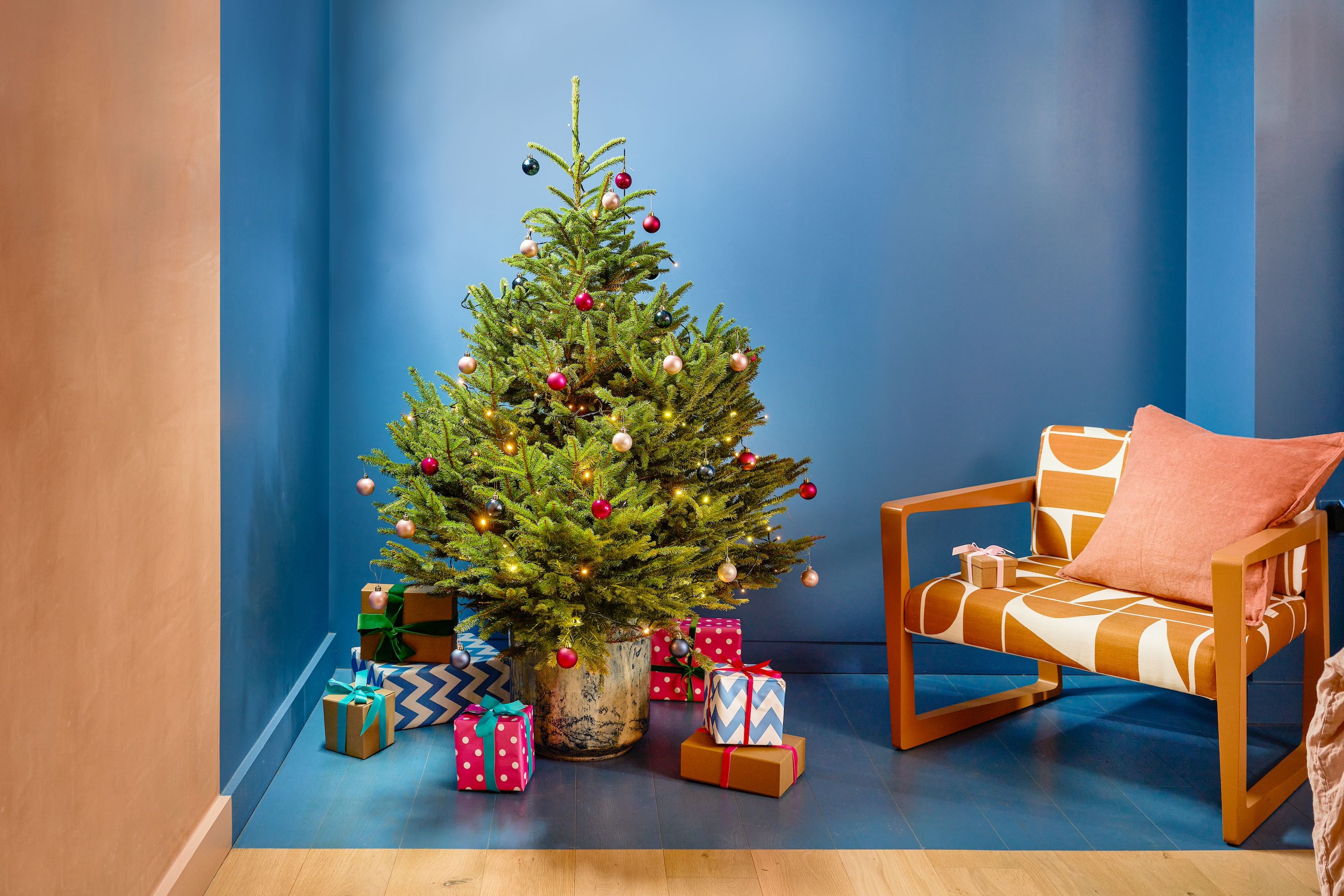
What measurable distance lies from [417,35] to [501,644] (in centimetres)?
185

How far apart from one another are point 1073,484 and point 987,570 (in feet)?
1.69

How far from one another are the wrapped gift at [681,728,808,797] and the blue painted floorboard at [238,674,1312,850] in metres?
0.03

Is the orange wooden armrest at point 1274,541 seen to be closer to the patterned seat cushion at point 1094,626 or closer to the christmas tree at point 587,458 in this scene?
the patterned seat cushion at point 1094,626

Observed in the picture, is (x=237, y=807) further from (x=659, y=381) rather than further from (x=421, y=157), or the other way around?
(x=421, y=157)

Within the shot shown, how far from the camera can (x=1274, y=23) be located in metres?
2.63

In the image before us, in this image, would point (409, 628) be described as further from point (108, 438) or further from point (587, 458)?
point (108, 438)

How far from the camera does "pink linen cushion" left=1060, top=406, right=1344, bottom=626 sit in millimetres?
2170

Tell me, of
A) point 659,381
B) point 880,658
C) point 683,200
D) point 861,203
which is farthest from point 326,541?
point 861,203

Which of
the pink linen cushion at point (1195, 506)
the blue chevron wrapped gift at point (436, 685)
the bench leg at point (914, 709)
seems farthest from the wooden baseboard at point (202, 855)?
the pink linen cushion at point (1195, 506)

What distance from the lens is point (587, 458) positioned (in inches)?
79.9

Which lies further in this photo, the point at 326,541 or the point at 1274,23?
the point at 326,541

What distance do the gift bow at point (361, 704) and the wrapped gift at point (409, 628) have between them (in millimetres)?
113

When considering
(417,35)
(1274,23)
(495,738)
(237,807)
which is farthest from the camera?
(417,35)

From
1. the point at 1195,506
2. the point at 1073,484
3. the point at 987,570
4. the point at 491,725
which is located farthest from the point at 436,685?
the point at 1195,506
